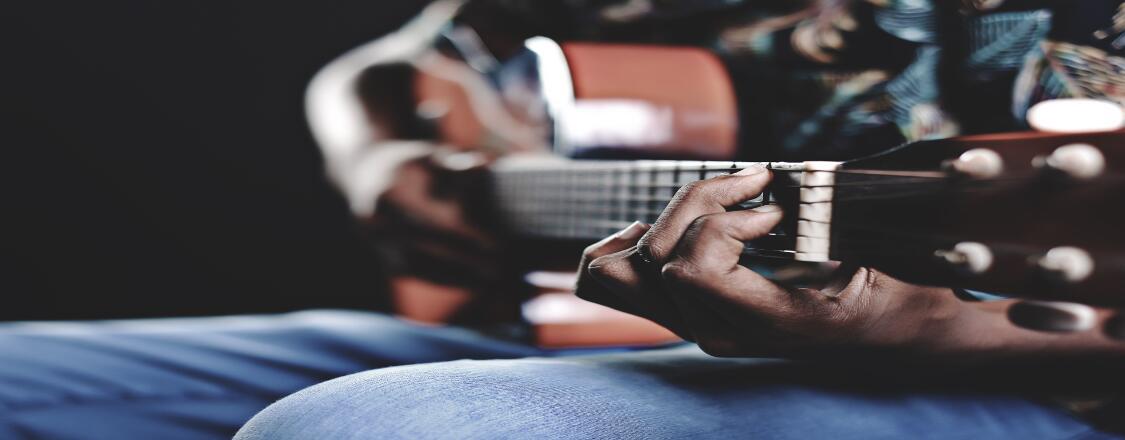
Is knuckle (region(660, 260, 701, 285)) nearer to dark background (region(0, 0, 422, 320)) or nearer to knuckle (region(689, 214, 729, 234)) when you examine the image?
knuckle (region(689, 214, 729, 234))

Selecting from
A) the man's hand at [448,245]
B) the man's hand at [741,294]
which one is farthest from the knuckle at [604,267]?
the man's hand at [448,245]

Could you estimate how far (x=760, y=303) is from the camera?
1.47ft

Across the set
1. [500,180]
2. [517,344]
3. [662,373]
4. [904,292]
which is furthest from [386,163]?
[904,292]

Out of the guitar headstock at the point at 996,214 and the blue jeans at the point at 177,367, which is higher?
the guitar headstock at the point at 996,214

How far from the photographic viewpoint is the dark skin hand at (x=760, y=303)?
45 cm

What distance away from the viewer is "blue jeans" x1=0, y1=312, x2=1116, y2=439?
47cm

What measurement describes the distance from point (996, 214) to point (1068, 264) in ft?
0.13

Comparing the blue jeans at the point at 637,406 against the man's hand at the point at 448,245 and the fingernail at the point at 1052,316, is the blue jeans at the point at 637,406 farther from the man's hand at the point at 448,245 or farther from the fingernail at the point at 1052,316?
the man's hand at the point at 448,245

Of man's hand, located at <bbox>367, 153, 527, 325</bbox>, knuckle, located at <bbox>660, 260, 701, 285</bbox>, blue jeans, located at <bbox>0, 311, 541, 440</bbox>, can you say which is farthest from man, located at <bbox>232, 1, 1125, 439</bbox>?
man's hand, located at <bbox>367, 153, 527, 325</bbox>

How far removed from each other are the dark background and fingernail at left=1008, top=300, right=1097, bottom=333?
67.9 inches

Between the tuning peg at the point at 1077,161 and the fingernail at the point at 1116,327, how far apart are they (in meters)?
0.07

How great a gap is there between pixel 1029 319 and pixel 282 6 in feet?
5.76

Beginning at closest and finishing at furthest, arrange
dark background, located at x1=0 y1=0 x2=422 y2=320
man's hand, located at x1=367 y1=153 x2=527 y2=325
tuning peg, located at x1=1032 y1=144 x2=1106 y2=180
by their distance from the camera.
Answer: tuning peg, located at x1=1032 y1=144 x2=1106 y2=180 < man's hand, located at x1=367 y1=153 x2=527 y2=325 < dark background, located at x1=0 y1=0 x2=422 y2=320

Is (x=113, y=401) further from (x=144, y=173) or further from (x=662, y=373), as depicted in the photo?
(x=144, y=173)
